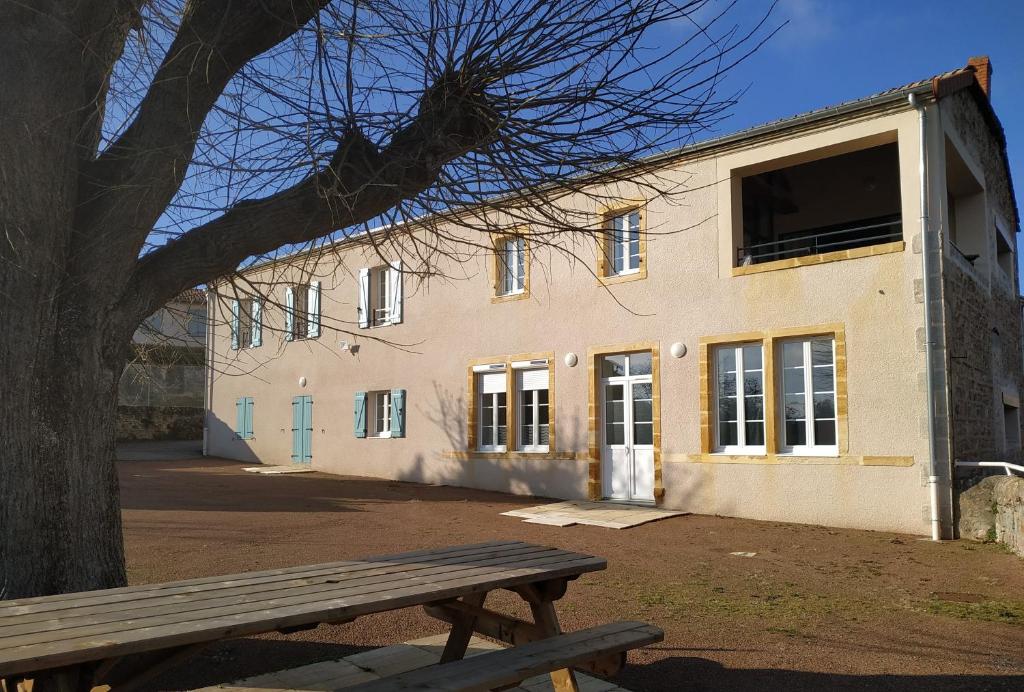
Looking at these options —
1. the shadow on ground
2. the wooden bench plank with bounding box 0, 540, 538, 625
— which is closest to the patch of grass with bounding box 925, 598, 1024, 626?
the wooden bench plank with bounding box 0, 540, 538, 625

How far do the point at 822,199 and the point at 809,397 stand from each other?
4593 mm

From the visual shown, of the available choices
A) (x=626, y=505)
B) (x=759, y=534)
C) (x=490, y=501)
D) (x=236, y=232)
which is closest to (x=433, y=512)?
(x=490, y=501)

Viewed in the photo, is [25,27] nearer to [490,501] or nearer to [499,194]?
[499,194]

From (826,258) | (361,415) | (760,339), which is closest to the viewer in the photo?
(826,258)

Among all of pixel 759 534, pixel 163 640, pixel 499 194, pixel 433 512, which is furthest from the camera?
pixel 433 512

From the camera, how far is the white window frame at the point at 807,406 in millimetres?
10391

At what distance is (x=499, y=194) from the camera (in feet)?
13.5

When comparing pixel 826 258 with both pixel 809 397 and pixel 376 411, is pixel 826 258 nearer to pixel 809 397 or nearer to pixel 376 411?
pixel 809 397

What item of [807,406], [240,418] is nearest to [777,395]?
[807,406]

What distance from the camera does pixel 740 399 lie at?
11195 mm

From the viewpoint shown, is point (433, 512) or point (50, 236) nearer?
point (50, 236)

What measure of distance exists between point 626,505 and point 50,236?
9641 mm

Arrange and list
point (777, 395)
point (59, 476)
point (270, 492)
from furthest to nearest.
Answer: point (270, 492) → point (777, 395) → point (59, 476)

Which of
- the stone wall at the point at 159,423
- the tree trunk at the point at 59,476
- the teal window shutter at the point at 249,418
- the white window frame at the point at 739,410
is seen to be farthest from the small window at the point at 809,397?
the stone wall at the point at 159,423
